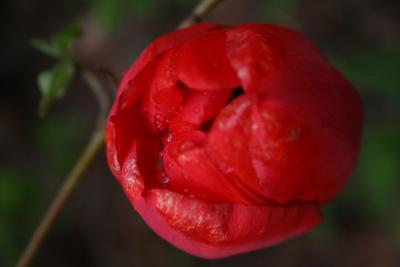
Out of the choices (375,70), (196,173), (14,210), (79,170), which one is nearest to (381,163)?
(375,70)

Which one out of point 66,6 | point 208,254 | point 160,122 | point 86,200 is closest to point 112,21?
point 66,6

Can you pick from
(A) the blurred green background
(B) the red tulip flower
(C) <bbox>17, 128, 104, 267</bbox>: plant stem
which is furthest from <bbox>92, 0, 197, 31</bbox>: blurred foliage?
(B) the red tulip flower

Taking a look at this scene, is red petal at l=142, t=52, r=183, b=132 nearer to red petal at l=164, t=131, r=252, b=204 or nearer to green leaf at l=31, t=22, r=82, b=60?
red petal at l=164, t=131, r=252, b=204

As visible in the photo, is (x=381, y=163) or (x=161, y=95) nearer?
(x=161, y=95)

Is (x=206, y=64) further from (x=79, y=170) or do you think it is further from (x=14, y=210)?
(x=14, y=210)

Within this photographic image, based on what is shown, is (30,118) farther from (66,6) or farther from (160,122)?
(160,122)

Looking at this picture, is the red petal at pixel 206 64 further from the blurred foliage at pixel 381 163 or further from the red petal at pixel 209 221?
the blurred foliage at pixel 381 163

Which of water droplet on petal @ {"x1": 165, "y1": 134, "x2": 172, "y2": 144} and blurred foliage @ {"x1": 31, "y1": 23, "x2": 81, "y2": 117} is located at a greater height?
blurred foliage @ {"x1": 31, "y1": 23, "x2": 81, "y2": 117}

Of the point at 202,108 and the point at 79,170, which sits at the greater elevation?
the point at 202,108
